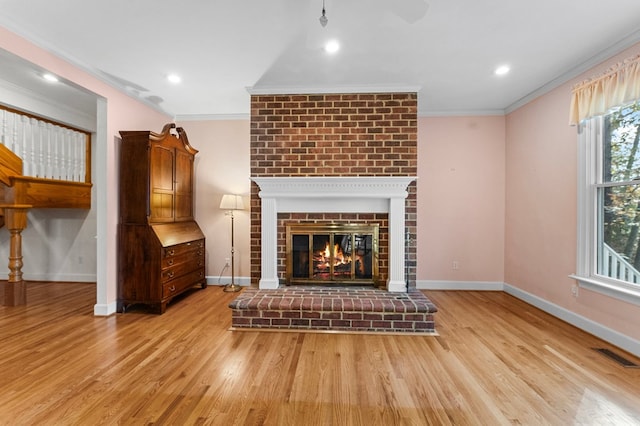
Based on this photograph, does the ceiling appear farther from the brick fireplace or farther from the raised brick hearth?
the raised brick hearth

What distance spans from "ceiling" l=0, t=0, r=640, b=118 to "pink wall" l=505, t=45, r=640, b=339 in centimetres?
38

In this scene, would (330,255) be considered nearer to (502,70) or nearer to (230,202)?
(230,202)

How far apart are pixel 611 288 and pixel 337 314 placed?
2405mm

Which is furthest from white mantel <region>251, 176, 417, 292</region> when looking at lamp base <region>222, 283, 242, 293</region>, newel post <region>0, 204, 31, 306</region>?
newel post <region>0, 204, 31, 306</region>

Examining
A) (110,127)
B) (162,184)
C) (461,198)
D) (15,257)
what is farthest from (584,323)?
(15,257)

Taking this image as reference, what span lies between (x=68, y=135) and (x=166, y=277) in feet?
9.44

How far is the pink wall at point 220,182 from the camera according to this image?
4.51 meters

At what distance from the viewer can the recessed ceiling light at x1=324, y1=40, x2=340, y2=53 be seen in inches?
99.5

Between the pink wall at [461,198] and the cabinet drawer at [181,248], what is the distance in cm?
318

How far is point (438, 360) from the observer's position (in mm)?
2316

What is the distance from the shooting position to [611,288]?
2574mm

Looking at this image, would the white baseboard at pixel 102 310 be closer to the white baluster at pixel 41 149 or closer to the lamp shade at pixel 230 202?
the lamp shade at pixel 230 202

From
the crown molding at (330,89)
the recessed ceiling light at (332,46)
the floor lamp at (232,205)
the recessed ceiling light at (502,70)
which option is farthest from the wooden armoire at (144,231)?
the recessed ceiling light at (502,70)

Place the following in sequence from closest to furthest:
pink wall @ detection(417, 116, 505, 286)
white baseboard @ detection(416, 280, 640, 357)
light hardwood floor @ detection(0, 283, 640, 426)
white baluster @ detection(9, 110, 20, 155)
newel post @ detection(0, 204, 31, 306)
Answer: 1. light hardwood floor @ detection(0, 283, 640, 426)
2. white baseboard @ detection(416, 280, 640, 357)
3. newel post @ detection(0, 204, 31, 306)
4. white baluster @ detection(9, 110, 20, 155)
5. pink wall @ detection(417, 116, 505, 286)
